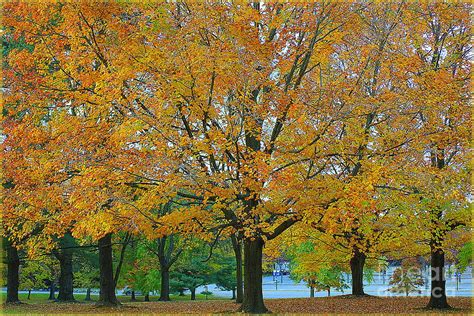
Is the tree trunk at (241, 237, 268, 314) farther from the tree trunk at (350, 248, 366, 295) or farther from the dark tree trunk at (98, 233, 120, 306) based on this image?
the tree trunk at (350, 248, 366, 295)

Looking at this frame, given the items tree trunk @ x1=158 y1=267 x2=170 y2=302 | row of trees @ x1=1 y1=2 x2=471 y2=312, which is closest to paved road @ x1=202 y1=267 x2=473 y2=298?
tree trunk @ x1=158 y1=267 x2=170 y2=302

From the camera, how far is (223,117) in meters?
14.0

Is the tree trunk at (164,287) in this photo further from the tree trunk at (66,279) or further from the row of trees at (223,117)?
→ the row of trees at (223,117)

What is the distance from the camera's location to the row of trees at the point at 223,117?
1238cm

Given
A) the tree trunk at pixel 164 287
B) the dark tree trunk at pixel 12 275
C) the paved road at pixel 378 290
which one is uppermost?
the dark tree trunk at pixel 12 275

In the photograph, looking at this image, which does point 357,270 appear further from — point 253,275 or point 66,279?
point 66,279

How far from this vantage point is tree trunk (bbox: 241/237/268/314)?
51.7 feet

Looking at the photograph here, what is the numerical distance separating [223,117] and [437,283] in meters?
11.9

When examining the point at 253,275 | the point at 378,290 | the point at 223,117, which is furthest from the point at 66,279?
the point at 378,290

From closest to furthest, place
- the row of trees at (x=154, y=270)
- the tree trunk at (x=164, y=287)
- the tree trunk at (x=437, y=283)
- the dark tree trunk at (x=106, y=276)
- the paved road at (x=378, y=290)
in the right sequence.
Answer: the tree trunk at (x=437, y=283) → the dark tree trunk at (x=106, y=276) → the tree trunk at (x=164, y=287) → the row of trees at (x=154, y=270) → the paved road at (x=378, y=290)

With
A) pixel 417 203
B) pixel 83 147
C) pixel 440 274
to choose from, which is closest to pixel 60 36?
pixel 83 147

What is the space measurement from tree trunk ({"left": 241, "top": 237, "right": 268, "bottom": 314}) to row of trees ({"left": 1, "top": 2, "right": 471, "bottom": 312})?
0.04 meters

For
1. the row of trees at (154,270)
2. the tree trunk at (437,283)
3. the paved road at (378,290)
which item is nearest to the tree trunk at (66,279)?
the row of trees at (154,270)

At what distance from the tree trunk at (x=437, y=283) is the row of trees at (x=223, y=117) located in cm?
514
